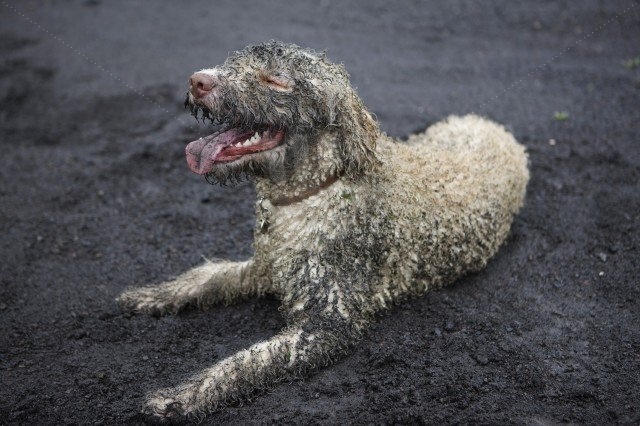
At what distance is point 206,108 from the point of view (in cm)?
379

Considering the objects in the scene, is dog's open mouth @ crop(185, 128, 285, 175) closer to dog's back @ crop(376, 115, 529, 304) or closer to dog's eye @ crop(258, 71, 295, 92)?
dog's eye @ crop(258, 71, 295, 92)

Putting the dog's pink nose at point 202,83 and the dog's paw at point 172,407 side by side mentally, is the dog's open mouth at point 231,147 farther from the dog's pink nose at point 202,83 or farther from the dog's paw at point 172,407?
the dog's paw at point 172,407

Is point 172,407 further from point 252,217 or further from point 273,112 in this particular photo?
point 252,217

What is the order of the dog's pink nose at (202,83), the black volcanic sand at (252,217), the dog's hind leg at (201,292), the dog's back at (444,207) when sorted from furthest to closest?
1. the dog's hind leg at (201,292)
2. the dog's back at (444,207)
3. the black volcanic sand at (252,217)
4. the dog's pink nose at (202,83)

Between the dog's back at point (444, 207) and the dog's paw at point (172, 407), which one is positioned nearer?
the dog's paw at point (172, 407)

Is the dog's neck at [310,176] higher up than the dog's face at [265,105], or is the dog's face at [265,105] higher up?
the dog's face at [265,105]

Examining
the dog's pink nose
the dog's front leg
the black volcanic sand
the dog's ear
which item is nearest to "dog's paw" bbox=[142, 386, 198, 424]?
the dog's front leg

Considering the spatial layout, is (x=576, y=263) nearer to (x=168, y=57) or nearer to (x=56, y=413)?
(x=56, y=413)

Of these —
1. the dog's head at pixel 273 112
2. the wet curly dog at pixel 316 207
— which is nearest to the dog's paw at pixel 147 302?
the wet curly dog at pixel 316 207

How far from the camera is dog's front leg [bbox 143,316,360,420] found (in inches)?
150

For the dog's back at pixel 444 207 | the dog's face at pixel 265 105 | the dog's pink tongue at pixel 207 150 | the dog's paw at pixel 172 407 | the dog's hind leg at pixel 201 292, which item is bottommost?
the dog's paw at pixel 172 407

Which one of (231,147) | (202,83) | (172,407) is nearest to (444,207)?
(231,147)

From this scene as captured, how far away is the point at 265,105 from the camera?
12.4ft

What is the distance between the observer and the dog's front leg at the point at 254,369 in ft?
12.5
